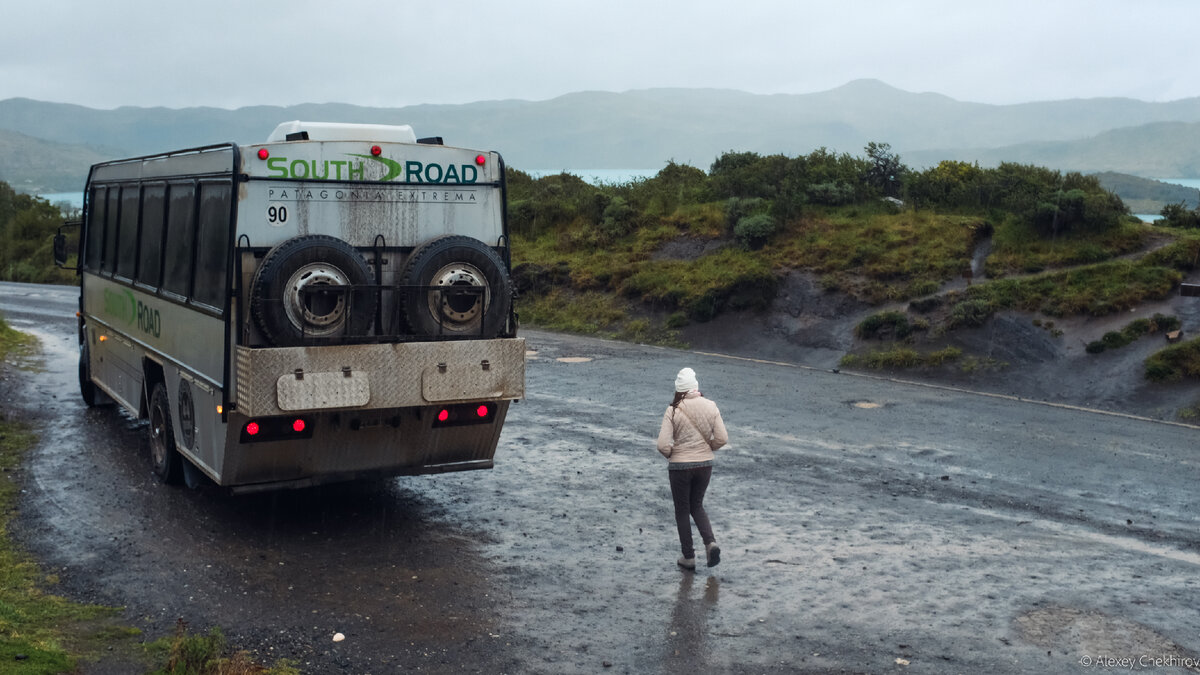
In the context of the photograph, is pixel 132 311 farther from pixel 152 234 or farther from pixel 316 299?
pixel 316 299

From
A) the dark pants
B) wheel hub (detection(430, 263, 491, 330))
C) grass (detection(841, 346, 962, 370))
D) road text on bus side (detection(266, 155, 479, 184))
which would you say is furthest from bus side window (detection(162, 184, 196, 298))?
grass (detection(841, 346, 962, 370))

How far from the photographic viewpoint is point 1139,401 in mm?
16141

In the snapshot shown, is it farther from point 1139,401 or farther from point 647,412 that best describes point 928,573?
point 1139,401

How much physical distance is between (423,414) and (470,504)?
4.87ft

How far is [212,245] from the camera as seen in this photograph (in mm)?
8633

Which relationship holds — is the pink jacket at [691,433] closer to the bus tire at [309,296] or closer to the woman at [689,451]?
the woman at [689,451]

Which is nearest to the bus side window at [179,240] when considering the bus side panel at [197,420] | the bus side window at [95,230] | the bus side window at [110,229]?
the bus side panel at [197,420]

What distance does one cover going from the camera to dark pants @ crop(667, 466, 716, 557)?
8156 millimetres

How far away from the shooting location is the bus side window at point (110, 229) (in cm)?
1218

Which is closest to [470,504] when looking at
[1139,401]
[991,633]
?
[991,633]

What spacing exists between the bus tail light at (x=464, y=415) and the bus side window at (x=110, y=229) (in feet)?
18.0

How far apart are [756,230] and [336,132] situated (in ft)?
59.5

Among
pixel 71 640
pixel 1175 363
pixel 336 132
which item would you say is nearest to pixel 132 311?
pixel 336 132

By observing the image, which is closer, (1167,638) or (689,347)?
(1167,638)
